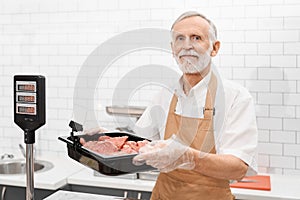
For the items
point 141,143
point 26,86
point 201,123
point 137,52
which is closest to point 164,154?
point 141,143

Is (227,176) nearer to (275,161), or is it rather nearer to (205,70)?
(205,70)

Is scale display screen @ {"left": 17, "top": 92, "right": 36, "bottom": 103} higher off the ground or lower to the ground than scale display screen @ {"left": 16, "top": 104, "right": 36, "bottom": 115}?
higher

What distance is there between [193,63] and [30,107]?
550 millimetres

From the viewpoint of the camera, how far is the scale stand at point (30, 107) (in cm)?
117

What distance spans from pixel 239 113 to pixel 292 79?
1114mm

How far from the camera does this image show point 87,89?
119 centimetres

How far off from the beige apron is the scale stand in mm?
464

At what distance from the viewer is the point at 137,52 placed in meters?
2.07

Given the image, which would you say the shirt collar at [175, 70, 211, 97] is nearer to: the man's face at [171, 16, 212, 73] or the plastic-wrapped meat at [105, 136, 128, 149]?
the man's face at [171, 16, 212, 73]

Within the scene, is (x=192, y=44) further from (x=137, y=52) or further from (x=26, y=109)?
(x=137, y=52)

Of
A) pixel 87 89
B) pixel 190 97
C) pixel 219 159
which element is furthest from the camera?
pixel 190 97

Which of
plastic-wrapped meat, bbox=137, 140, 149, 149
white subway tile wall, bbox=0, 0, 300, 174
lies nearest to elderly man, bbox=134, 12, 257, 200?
plastic-wrapped meat, bbox=137, 140, 149, 149

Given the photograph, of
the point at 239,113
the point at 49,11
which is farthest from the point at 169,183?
the point at 49,11

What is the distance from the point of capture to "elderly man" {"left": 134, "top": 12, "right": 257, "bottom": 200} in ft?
4.41
